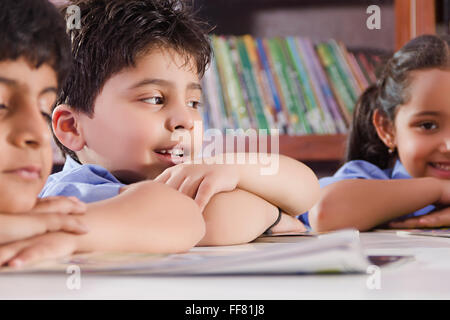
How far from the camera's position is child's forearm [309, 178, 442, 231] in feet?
3.51

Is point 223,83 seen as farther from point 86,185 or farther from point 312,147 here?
point 86,185

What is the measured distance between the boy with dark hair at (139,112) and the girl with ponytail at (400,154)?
206 millimetres

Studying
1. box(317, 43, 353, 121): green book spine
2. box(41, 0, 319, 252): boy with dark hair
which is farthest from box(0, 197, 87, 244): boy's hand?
box(317, 43, 353, 121): green book spine

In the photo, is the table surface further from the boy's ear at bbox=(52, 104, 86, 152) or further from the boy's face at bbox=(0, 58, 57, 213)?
the boy's ear at bbox=(52, 104, 86, 152)

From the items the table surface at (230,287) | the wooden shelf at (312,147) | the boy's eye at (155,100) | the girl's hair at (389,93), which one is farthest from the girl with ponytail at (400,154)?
the table surface at (230,287)

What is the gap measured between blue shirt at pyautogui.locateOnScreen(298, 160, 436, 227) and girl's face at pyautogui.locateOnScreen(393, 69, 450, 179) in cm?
3

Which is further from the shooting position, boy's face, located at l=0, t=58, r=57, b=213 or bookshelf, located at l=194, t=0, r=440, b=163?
bookshelf, located at l=194, t=0, r=440, b=163

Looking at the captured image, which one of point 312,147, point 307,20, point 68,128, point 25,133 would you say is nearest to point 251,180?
point 68,128

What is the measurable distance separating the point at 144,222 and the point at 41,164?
0.37 ft

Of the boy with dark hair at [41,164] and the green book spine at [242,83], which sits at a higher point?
the green book spine at [242,83]

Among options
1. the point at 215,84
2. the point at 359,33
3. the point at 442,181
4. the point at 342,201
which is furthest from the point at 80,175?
the point at 359,33

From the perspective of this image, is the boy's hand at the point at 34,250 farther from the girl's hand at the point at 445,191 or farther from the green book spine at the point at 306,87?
the green book spine at the point at 306,87

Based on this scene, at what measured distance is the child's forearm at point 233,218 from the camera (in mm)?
743
